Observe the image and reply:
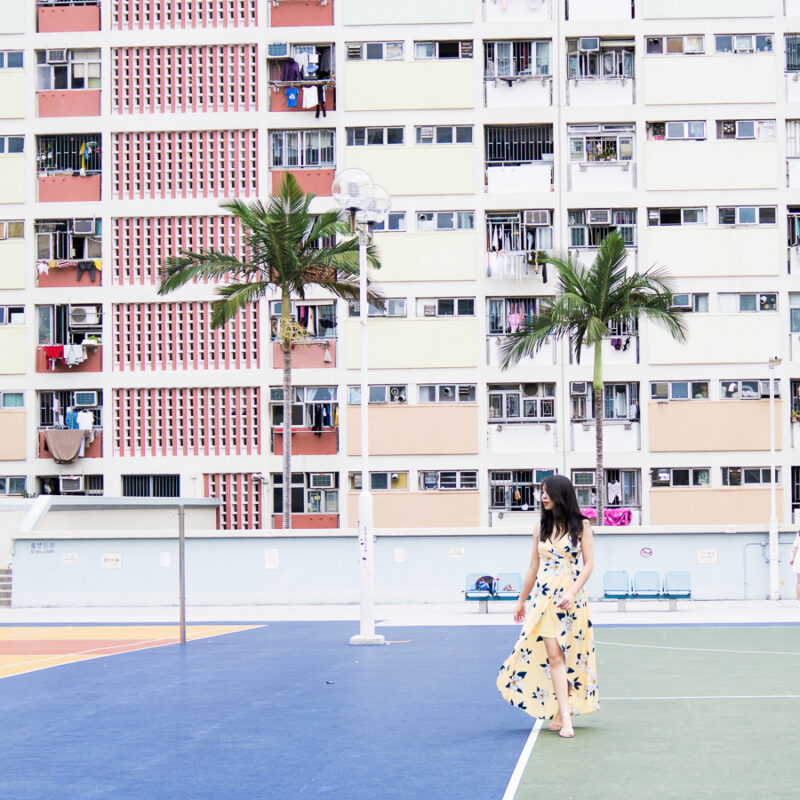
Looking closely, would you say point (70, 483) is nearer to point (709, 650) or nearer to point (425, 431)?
point (425, 431)

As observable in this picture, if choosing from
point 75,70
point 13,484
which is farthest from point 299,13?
point 13,484

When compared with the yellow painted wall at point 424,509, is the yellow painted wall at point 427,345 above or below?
above

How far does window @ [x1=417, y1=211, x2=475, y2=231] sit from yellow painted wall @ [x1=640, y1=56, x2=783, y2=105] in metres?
6.89

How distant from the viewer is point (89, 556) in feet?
109

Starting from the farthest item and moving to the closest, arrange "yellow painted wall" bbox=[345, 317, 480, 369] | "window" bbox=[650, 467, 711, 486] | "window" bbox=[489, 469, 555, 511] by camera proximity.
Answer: "yellow painted wall" bbox=[345, 317, 480, 369] → "window" bbox=[489, 469, 555, 511] → "window" bbox=[650, 467, 711, 486]

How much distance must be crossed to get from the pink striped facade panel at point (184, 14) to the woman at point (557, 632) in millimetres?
39053

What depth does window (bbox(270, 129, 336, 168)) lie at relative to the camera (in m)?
45.8

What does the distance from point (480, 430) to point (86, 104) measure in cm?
1714

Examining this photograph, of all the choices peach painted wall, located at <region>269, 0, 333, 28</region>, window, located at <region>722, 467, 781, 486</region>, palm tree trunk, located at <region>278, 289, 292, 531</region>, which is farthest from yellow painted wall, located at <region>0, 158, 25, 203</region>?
window, located at <region>722, 467, 781, 486</region>

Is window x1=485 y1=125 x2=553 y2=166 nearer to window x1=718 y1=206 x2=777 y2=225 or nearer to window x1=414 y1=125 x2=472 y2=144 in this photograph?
window x1=414 y1=125 x2=472 y2=144

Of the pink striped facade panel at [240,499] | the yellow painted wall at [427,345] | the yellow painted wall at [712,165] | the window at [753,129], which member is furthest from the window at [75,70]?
the window at [753,129]

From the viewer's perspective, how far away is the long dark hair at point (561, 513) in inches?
382

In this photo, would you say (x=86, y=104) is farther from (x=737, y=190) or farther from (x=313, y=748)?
(x=313, y=748)

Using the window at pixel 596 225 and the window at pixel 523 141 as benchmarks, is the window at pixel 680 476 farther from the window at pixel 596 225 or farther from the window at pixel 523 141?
the window at pixel 523 141
